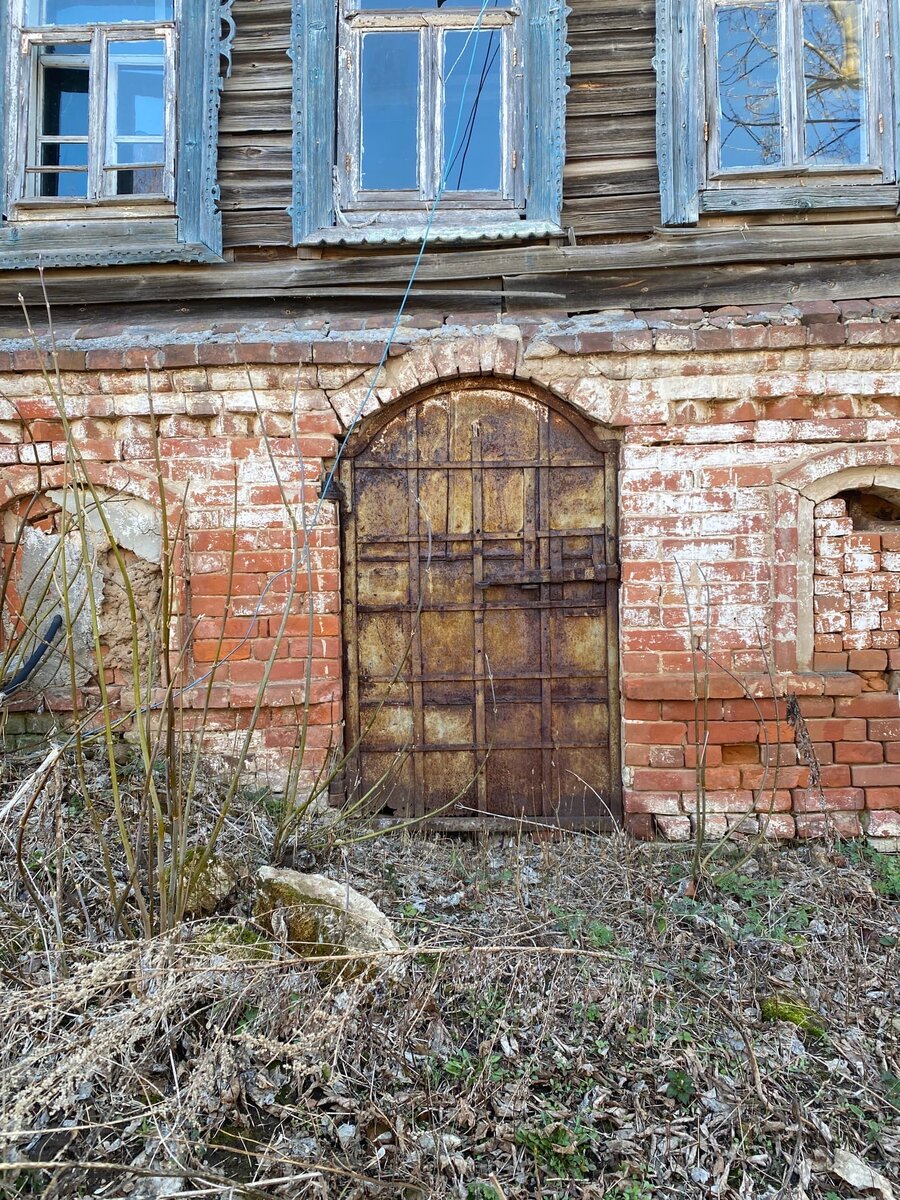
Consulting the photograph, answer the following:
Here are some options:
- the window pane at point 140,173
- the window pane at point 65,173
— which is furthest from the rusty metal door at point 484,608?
the window pane at point 65,173

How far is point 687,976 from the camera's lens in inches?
103

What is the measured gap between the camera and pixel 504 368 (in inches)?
147

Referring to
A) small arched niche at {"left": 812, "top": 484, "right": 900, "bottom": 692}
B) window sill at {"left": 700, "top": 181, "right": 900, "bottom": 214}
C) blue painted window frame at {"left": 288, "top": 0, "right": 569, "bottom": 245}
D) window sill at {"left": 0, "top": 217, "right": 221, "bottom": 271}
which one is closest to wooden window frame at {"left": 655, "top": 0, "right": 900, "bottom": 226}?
window sill at {"left": 700, "top": 181, "right": 900, "bottom": 214}

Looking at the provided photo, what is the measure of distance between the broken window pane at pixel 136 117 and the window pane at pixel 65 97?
6.4 inches

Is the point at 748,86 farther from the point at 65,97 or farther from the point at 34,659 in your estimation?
the point at 34,659

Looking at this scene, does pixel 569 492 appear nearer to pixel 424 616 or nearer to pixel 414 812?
pixel 424 616

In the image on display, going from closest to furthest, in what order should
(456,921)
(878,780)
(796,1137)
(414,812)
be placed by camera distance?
(796,1137), (456,921), (878,780), (414,812)

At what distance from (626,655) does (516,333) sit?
1.58 metres

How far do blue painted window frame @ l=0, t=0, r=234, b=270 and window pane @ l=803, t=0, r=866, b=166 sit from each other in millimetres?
2842

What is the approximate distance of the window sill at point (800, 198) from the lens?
12.5ft

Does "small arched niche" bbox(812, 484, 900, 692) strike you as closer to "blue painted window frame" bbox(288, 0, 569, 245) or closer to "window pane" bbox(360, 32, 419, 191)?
"blue painted window frame" bbox(288, 0, 569, 245)

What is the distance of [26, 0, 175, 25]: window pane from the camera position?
412cm

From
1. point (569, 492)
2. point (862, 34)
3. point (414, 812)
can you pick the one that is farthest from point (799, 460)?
→ point (414, 812)

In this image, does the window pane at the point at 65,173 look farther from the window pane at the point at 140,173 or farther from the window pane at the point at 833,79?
the window pane at the point at 833,79
